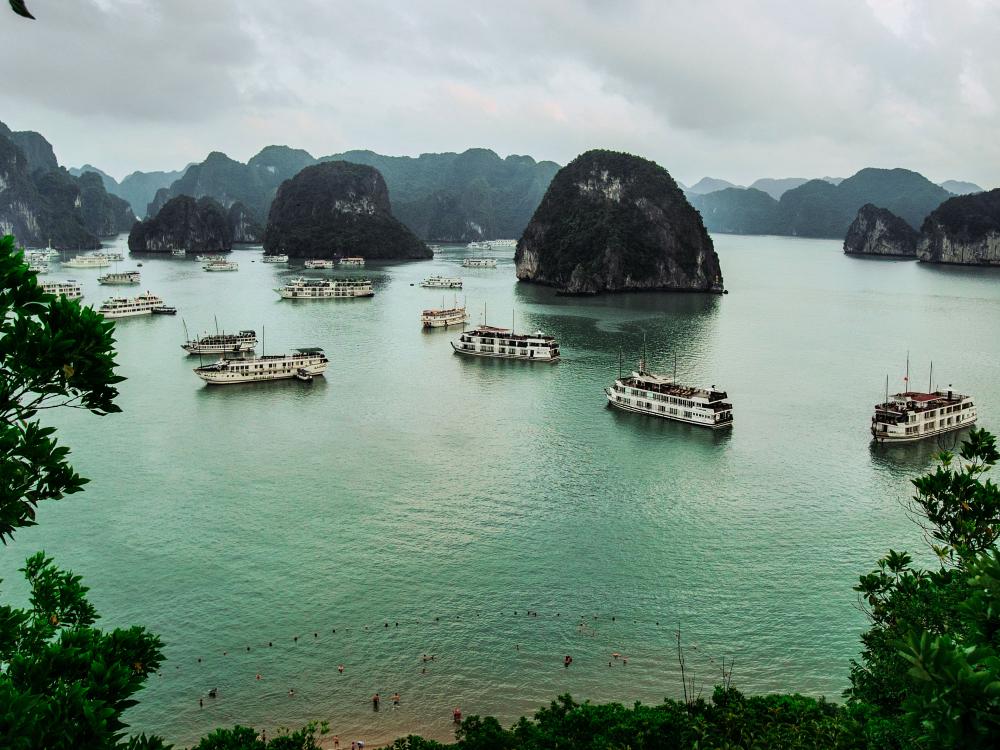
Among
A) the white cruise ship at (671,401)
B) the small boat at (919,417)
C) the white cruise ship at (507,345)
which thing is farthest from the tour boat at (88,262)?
the small boat at (919,417)

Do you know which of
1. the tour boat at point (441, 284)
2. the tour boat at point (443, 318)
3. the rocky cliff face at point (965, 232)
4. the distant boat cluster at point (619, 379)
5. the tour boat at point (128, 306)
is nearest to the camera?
the distant boat cluster at point (619, 379)

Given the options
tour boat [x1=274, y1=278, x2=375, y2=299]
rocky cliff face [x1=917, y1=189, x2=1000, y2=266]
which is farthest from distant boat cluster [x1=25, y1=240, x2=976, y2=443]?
rocky cliff face [x1=917, y1=189, x2=1000, y2=266]

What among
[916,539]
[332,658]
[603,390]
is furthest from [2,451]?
[603,390]

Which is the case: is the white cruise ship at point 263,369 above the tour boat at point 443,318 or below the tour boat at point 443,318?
below

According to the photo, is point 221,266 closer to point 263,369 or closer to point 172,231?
point 172,231

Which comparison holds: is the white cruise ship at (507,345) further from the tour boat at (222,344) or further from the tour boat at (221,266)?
the tour boat at (221,266)
